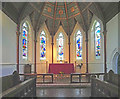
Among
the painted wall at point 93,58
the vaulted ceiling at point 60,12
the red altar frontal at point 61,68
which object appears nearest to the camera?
the vaulted ceiling at point 60,12

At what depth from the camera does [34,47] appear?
41.1 ft

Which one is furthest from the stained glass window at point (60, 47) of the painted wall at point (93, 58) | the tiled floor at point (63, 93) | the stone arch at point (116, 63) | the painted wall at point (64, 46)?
the tiled floor at point (63, 93)

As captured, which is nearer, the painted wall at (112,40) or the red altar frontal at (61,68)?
the painted wall at (112,40)

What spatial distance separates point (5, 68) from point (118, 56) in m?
6.42

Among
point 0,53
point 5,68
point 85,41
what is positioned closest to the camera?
point 0,53

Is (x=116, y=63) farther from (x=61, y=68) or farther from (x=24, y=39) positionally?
(x=24, y=39)

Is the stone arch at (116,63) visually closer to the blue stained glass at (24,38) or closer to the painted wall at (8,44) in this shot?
the painted wall at (8,44)

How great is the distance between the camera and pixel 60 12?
43.2 feet

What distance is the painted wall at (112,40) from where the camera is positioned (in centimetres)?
835

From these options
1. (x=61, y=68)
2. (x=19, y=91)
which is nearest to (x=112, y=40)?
(x=61, y=68)

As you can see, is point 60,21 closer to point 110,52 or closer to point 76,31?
point 76,31

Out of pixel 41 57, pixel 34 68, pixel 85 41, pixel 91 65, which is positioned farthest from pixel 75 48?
pixel 34 68

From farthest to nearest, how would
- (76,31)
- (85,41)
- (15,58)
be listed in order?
(76,31) → (85,41) → (15,58)

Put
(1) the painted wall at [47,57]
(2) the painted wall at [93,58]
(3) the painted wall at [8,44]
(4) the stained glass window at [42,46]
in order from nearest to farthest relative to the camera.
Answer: (3) the painted wall at [8,44], (2) the painted wall at [93,58], (1) the painted wall at [47,57], (4) the stained glass window at [42,46]
